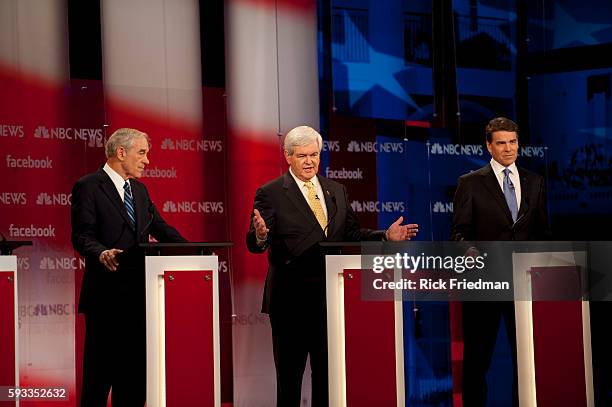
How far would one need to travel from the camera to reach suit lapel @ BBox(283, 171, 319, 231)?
192 inches

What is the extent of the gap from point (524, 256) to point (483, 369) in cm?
73

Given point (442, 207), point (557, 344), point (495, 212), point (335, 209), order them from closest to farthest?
point (557, 344), point (335, 209), point (495, 212), point (442, 207)

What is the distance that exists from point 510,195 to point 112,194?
205 centimetres

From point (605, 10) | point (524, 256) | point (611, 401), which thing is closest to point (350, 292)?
point (524, 256)

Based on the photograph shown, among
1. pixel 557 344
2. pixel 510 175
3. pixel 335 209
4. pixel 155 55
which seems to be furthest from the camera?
pixel 155 55

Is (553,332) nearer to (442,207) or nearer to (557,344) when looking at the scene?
(557,344)

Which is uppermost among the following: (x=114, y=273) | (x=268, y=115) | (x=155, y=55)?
(x=155, y=55)

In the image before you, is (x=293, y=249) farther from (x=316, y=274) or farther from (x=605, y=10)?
(x=605, y=10)

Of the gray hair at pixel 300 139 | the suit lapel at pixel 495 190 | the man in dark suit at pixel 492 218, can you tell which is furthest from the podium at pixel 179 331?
the suit lapel at pixel 495 190

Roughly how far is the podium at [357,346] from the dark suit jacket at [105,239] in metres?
0.86

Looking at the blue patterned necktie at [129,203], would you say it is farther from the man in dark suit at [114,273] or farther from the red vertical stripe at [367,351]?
the red vertical stripe at [367,351]

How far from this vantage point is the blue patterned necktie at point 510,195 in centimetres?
525

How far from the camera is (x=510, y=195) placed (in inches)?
207

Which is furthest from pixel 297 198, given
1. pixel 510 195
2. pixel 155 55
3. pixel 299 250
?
pixel 155 55
